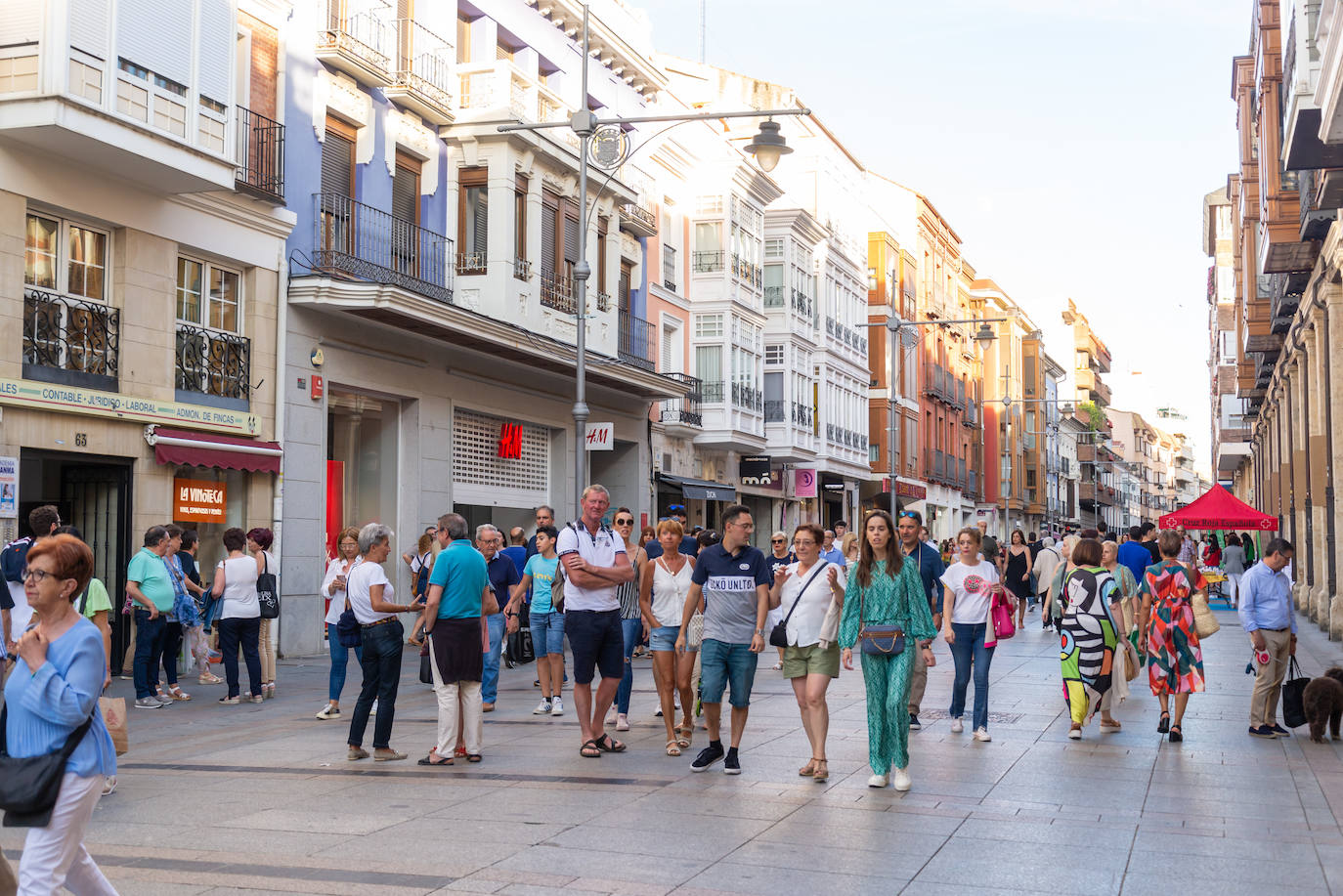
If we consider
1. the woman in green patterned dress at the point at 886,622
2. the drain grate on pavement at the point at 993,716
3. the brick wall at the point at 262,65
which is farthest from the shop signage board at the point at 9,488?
the drain grate on pavement at the point at 993,716

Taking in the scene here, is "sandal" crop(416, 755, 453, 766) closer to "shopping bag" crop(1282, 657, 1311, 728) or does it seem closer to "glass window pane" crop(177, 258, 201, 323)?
"shopping bag" crop(1282, 657, 1311, 728)

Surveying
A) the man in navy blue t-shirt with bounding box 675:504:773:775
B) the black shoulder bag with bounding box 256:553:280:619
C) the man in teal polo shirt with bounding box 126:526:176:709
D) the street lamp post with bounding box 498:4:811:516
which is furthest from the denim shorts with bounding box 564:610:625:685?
the street lamp post with bounding box 498:4:811:516

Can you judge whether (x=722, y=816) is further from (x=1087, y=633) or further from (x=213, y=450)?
(x=213, y=450)

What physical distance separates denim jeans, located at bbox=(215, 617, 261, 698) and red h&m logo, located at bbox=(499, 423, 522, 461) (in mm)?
12010

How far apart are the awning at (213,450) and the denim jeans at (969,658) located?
10375mm

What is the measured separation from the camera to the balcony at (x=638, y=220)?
31516 mm

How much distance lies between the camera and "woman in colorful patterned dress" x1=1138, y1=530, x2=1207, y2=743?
11742mm

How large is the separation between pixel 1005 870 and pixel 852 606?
9.64 ft

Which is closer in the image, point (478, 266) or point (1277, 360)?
point (478, 266)

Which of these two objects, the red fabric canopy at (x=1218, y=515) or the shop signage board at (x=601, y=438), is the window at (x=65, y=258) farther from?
the red fabric canopy at (x=1218, y=515)

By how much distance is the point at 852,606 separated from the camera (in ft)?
31.3

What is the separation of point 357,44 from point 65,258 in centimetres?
691

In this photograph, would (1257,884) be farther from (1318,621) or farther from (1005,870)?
(1318,621)

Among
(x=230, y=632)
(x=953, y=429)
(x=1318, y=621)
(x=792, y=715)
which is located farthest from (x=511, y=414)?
(x=953, y=429)
